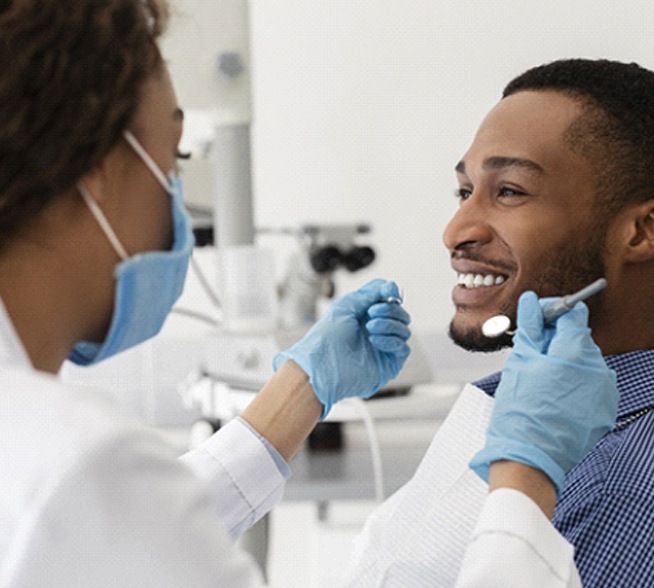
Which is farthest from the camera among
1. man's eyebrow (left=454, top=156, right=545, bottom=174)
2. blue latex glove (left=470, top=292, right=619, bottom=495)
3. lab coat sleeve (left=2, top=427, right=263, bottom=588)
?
man's eyebrow (left=454, top=156, right=545, bottom=174)

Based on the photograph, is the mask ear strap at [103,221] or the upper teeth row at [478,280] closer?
the mask ear strap at [103,221]

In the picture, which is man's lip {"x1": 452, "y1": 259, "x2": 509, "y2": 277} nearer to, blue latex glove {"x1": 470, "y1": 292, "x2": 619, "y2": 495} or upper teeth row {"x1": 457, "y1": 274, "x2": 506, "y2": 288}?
upper teeth row {"x1": 457, "y1": 274, "x2": 506, "y2": 288}

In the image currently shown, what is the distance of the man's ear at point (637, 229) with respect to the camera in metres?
1.26

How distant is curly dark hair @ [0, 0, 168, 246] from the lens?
765mm

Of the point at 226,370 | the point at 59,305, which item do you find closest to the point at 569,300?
the point at 59,305

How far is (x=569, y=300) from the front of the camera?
103 cm

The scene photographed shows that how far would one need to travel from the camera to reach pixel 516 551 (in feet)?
2.84

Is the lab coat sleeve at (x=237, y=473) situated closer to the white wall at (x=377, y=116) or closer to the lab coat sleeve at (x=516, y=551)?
the lab coat sleeve at (x=516, y=551)

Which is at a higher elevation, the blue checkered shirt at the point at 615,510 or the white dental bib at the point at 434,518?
the blue checkered shirt at the point at 615,510

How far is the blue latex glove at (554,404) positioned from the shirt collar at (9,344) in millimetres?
452

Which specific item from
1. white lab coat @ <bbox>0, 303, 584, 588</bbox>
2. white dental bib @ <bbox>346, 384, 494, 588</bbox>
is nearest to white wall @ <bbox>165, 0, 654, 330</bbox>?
white dental bib @ <bbox>346, 384, 494, 588</bbox>

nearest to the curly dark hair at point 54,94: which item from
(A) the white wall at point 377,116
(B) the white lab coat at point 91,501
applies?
(B) the white lab coat at point 91,501

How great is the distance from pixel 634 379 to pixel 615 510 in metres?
0.21

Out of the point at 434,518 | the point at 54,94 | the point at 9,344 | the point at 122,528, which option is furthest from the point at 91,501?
the point at 434,518
